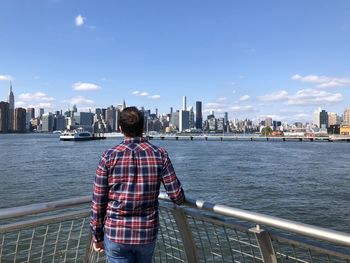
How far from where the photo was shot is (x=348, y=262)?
268 centimetres

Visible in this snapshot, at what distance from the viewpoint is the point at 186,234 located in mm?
3895

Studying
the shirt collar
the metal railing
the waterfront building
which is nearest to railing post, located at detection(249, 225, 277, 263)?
the metal railing

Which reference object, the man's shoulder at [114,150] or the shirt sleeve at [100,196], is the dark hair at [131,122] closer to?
the man's shoulder at [114,150]

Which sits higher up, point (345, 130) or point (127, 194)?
point (345, 130)

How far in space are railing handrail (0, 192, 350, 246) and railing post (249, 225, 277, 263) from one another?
0.08m

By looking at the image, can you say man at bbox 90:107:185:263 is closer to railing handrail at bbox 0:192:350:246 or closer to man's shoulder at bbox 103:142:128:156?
man's shoulder at bbox 103:142:128:156

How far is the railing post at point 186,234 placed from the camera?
3818 millimetres

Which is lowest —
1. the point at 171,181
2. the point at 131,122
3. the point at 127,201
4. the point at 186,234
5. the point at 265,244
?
the point at 186,234

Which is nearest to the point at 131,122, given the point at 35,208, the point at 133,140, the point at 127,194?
the point at 133,140

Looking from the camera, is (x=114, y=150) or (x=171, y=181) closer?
(x=114, y=150)

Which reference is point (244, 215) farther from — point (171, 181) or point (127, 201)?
point (127, 201)

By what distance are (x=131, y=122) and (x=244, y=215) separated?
1151mm

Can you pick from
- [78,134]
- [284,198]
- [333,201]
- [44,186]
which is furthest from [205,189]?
[78,134]

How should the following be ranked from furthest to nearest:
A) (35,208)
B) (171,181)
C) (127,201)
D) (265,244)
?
(35,208) < (171,181) < (265,244) < (127,201)
